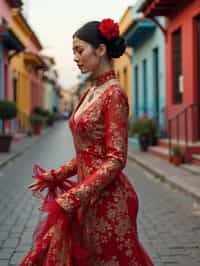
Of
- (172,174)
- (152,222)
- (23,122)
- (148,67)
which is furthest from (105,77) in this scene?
(23,122)

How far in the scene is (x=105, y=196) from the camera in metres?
2.60

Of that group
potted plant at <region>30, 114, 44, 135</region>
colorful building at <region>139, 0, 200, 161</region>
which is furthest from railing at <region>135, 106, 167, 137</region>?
potted plant at <region>30, 114, 44, 135</region>

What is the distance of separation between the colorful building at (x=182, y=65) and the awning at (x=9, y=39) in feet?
21.4

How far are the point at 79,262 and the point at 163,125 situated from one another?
50.6 feet

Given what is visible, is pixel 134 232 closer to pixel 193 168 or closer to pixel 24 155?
pixel 193 168

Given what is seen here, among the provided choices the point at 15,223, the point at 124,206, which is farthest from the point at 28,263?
the point at 15,223

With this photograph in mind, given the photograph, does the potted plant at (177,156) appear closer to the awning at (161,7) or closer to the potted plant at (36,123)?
the awning at (161,7)

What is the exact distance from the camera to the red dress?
2547 millimetres

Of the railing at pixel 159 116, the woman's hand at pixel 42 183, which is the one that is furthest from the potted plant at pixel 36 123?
the woman's hand at pixel 42 183

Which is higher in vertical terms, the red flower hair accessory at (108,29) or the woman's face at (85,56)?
the red flower hair accessory at (108,29)

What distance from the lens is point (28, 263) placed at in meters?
2.54

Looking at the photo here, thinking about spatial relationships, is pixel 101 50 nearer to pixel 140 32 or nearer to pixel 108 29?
pixel 108 29

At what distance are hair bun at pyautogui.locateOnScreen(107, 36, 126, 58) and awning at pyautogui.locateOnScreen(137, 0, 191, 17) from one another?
40.3 feet

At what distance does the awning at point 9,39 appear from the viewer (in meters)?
21.2
